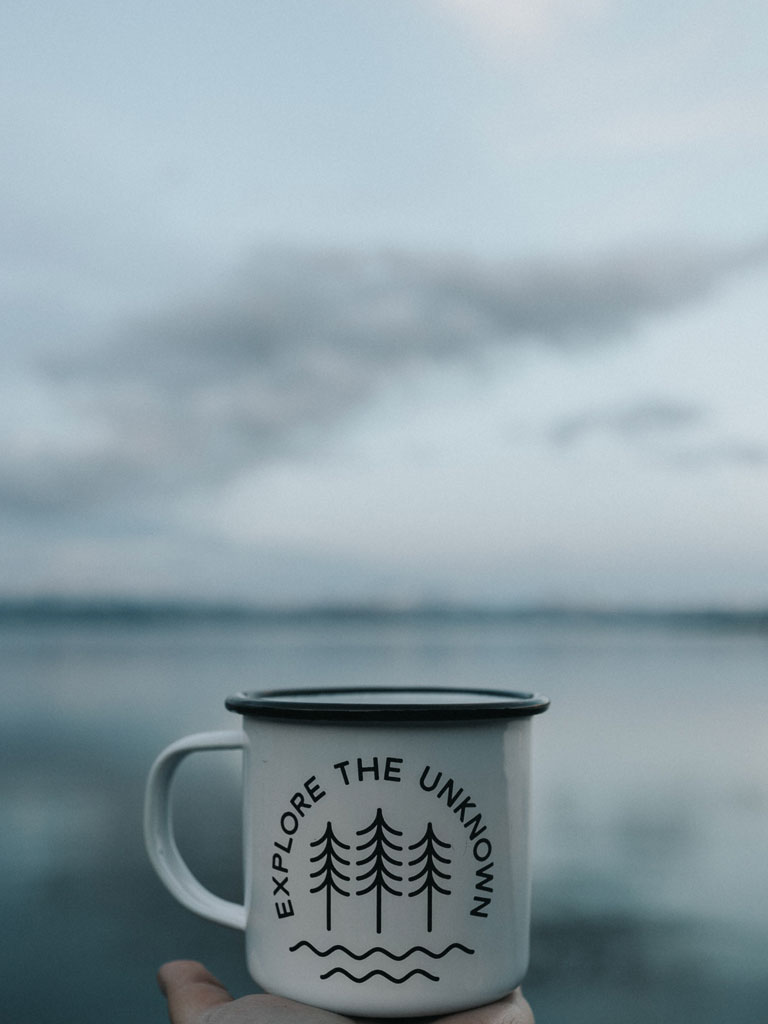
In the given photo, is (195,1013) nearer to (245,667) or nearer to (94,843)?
(94,843)

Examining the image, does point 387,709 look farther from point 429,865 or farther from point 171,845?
point 171,845

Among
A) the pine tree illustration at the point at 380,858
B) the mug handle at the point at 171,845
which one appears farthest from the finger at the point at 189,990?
the pine tree illustration at the point at 380,858

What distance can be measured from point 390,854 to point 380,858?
11 millimetres

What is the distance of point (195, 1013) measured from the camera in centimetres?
112

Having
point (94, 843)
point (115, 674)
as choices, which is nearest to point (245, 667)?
point (115, 674)

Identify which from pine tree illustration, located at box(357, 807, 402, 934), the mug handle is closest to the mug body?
pine tree illustration, located at box(357, 807, 402, 934)

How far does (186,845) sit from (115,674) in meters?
12.7

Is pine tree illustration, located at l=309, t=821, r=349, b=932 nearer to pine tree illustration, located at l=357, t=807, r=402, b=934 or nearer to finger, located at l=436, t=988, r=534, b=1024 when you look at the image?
pine tree illustration, located at l=357, t=807, r=402, b=934

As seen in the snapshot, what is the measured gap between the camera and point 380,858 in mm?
935

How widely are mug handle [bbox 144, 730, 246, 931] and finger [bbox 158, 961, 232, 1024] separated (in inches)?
4.4

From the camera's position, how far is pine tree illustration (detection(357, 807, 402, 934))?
935 millimetres

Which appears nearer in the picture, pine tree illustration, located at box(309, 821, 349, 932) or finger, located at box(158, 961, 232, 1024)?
pine tree illustration, located at box(309, 821, 349, 932)

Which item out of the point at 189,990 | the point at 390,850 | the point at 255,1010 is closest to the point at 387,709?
the point at 390,850

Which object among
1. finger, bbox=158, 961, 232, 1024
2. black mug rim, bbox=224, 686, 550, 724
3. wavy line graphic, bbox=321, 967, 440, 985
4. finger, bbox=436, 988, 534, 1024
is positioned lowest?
finger, bbox=158, 961, 232, 1024
